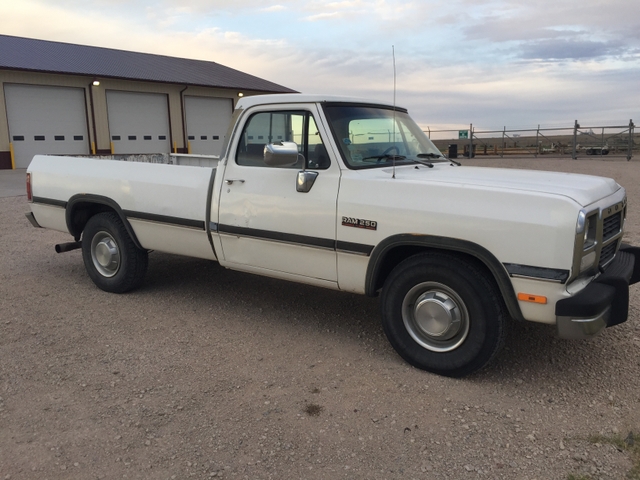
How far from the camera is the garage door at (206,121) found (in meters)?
25.8

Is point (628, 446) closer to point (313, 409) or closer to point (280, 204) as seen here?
point (313, 409)

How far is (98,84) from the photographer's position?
22.0 metres

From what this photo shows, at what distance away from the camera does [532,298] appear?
3359 millimetres

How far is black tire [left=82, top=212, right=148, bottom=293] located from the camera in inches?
223

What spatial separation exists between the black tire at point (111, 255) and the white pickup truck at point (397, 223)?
132 mm

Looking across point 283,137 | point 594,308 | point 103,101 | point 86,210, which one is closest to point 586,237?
point 594,308

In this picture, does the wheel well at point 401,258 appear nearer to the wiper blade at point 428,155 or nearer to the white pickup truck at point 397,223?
the white pickup truck at point 397,223

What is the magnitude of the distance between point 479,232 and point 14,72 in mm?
20940

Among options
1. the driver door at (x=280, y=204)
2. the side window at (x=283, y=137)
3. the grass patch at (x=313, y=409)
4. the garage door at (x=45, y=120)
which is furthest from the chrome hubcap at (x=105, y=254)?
the garage door at (x=45, y=120)

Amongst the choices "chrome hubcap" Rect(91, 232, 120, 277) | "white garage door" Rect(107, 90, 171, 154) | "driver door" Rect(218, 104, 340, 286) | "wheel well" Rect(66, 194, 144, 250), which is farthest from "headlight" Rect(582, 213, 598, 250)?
"white garage door" Rect(107, 90, 171, 154)

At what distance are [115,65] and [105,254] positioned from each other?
2078cm

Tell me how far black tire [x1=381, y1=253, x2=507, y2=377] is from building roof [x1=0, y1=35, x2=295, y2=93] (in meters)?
20.0

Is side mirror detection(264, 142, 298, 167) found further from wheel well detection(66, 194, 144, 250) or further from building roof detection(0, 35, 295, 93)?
building roof detection(0, 35, 295, 93)

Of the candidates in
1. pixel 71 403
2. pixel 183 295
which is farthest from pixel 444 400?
pixel 183 295
